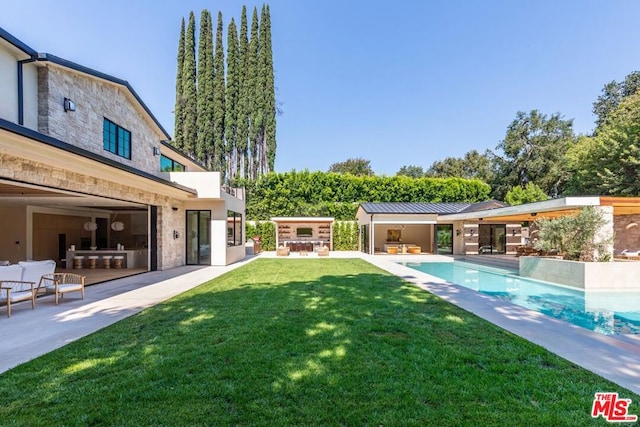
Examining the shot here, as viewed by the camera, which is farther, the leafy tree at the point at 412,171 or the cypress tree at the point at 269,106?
the leafy tree at the point at 412,171

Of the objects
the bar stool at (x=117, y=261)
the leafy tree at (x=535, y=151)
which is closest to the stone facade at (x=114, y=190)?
the bar stool at (x=117, y=261)

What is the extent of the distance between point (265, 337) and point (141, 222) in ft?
58.6

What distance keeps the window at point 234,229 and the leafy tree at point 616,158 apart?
25890 mm

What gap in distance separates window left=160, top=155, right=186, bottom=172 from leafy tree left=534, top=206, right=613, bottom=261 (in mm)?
17835

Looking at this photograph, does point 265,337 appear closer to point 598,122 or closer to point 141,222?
point 141,222

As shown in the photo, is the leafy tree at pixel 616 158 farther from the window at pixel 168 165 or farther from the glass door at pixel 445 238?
the window at pixel 168 165

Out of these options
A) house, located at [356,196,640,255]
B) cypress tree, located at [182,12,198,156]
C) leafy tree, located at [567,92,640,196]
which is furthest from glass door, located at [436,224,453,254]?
cypress tree, located at [182,12,198,156]

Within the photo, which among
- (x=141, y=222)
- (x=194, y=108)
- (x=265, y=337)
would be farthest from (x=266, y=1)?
(x=265, y=337)

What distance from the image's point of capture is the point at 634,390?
3.42 meters

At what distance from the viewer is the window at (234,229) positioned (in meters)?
16.9

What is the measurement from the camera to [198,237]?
618 inches

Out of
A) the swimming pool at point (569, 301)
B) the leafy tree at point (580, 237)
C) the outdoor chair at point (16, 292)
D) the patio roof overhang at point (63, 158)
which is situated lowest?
the swimming pool at point (569, 301)

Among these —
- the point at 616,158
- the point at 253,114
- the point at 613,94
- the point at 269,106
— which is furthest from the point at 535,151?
the point at 253,114

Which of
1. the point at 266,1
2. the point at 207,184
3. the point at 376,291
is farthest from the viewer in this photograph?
the point at 266,1
